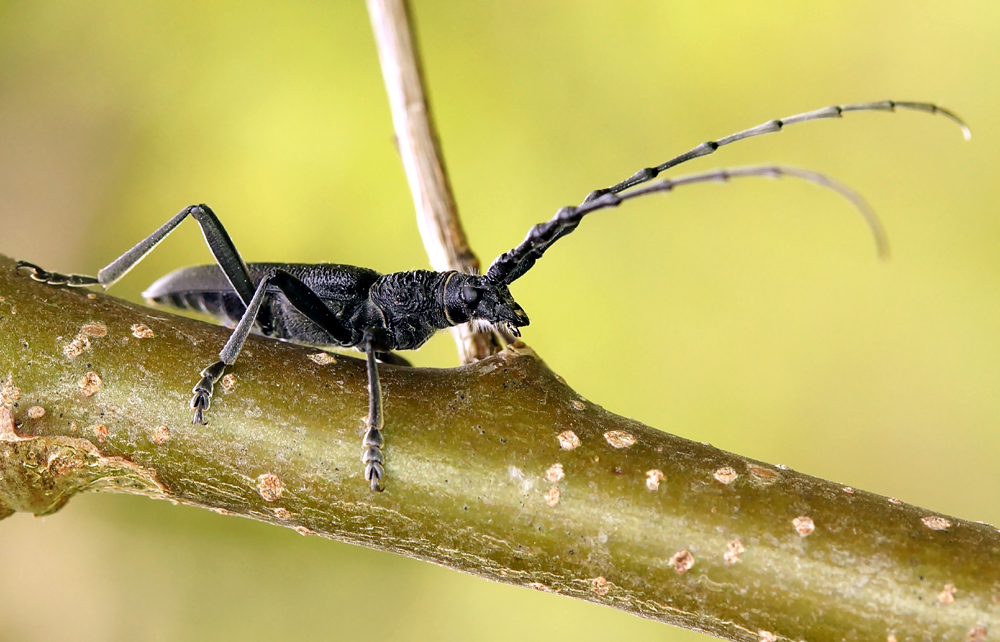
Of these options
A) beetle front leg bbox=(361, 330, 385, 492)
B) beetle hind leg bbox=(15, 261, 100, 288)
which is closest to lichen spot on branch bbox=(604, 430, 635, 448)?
beetle front leg bbox=(361, 330, 385, 492)

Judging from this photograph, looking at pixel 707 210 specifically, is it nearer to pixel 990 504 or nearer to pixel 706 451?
pixel 990 504

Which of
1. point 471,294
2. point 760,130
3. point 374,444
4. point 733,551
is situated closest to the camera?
point 733,551

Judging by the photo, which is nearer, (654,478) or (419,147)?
(654,478)

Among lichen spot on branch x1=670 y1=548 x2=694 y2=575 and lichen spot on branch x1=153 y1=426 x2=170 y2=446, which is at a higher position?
lichen spot on branch x1=153 y1=426 x2=170 y2=446

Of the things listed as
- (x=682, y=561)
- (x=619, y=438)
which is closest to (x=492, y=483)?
(x=619, y=438)

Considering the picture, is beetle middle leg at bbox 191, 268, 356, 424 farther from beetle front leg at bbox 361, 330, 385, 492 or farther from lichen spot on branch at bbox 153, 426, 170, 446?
beetle front leg at bbox 361, 330, 385, 492

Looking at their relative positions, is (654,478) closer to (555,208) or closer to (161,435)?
(161,435)
